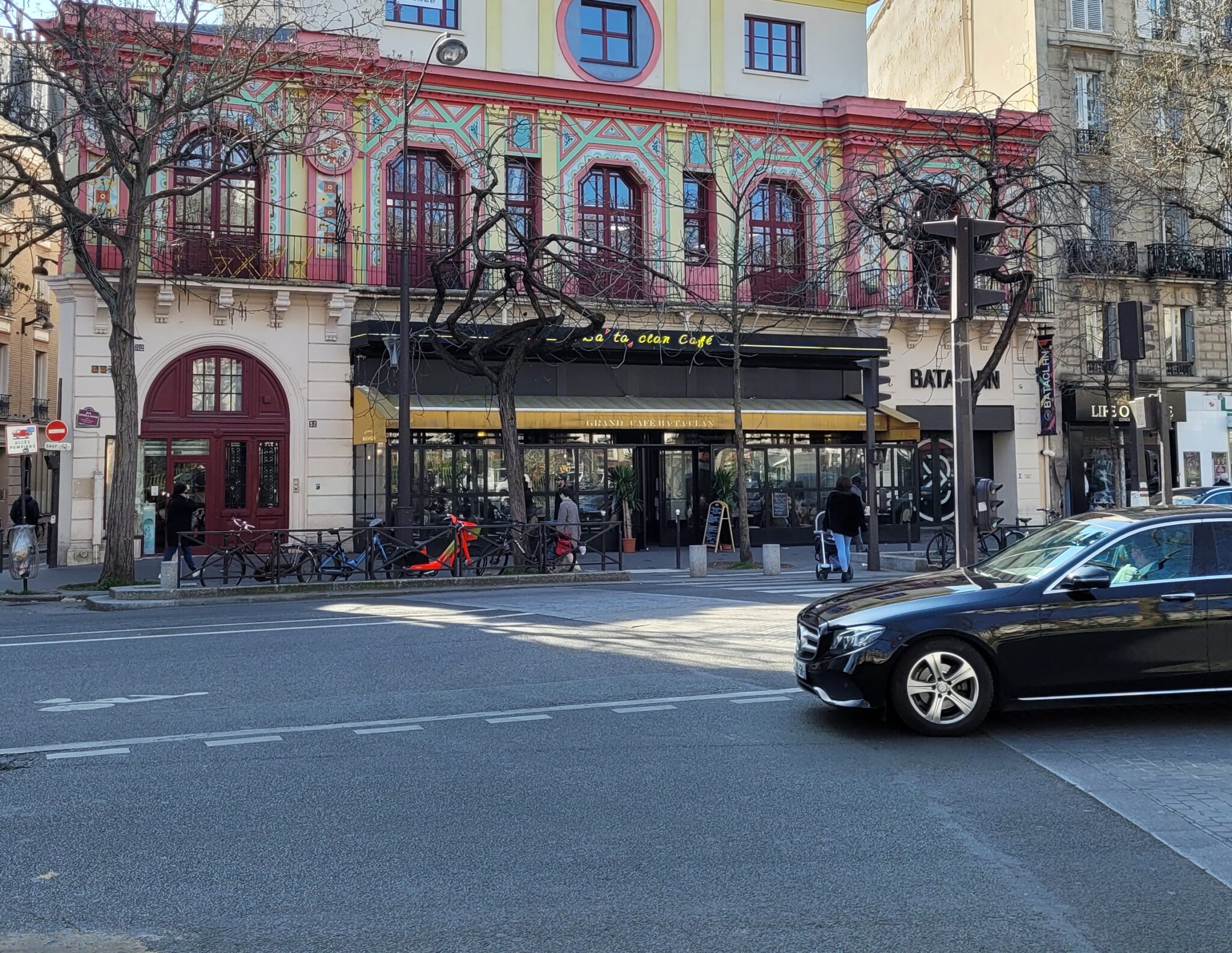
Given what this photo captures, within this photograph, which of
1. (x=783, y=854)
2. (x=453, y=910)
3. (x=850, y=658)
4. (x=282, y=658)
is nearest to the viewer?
(x=453, y=910)

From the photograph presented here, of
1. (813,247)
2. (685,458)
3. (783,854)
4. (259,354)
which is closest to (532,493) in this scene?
(685,458)

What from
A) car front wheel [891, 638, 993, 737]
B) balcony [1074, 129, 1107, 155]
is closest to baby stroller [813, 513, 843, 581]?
car front wheel [891, 638, 993, 737]

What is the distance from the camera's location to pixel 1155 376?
3216cm

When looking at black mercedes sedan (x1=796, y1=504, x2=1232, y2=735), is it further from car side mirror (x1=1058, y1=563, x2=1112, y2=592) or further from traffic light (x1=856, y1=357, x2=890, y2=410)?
traffic light (x1=856, y1=357, x2=890, y2=410)

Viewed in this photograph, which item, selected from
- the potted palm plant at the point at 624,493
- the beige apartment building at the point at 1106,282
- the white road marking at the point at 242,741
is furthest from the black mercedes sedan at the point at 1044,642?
the beige apartment building at the point at 1106,282

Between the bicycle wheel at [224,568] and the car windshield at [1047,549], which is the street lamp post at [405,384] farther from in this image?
the car windshield at [1047,549]

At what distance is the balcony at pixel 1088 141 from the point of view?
30.6 metres

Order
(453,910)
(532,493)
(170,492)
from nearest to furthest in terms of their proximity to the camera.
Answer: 1. (453,910)
2. (170,492)
3. (532,493)

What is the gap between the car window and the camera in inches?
278

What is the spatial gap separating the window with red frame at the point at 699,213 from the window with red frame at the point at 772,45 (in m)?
3.37

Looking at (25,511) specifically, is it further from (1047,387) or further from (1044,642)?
(1047,387)

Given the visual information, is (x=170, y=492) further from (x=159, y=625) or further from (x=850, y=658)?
(x=850, y=658)

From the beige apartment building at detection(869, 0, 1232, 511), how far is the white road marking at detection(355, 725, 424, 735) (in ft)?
87.6

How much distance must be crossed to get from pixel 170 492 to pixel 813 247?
1645 cm
